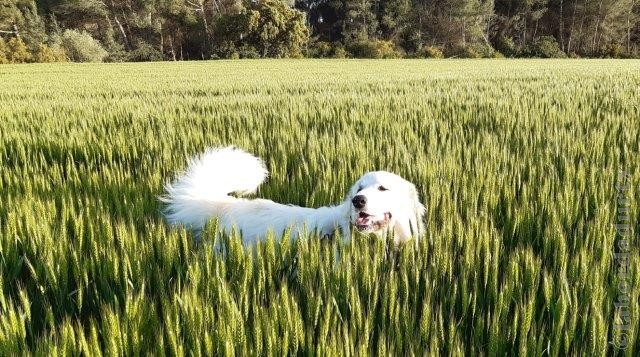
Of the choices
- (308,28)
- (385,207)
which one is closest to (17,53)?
(308,28)

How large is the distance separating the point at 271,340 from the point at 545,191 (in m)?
1.72

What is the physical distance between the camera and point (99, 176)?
3189 millimetres

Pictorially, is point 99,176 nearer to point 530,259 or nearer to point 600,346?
point 530,259

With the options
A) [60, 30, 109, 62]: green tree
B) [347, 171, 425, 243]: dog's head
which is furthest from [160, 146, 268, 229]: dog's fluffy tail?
[60, 30, 109, 62]: green tree

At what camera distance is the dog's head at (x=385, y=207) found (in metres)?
2.09

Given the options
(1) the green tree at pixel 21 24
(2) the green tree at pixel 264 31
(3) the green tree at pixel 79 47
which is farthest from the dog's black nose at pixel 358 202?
(1) the green tree at pixel 21 24

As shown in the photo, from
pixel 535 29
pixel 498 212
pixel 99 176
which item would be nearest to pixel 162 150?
pixel 99 176

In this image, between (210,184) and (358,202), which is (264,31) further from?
(358,202)

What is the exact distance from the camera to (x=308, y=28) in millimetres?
49500

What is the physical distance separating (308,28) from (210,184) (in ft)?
160

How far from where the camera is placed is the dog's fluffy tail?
8.50 ft

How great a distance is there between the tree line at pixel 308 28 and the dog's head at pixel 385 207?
126ft

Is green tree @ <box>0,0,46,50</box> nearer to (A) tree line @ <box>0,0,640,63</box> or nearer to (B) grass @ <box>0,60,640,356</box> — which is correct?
(A) tree line @ <box>0,0,640,63</box>

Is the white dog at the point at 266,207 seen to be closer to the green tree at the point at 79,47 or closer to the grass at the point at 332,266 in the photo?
the grass at the point at 332,266
